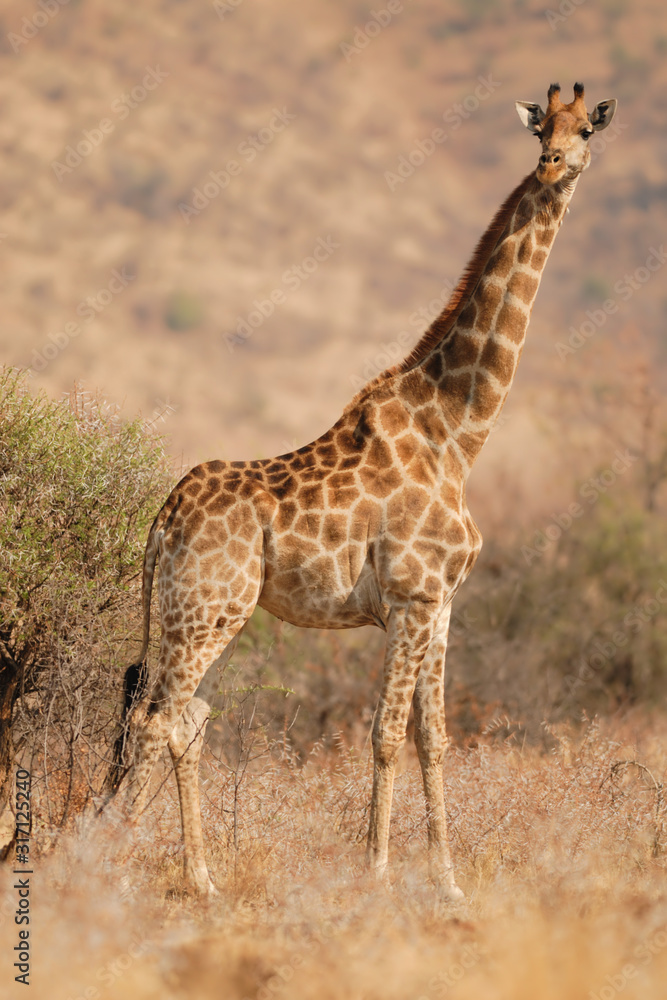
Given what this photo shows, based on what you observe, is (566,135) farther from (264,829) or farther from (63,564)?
(264,829)

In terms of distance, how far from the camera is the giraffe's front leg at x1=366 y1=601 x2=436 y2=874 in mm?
6770

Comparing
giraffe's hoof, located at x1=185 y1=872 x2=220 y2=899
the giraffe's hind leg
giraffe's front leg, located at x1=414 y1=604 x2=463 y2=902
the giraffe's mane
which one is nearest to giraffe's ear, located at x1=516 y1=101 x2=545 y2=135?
the giraffe's mane

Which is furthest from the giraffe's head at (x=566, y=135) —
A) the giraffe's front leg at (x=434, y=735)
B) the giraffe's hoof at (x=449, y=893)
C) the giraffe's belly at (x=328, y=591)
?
the giraffe's hoof at (x=449, y=893)

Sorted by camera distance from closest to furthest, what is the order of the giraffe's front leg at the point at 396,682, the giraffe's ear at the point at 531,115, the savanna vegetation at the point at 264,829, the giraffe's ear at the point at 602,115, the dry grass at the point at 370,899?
the dry grass at the point at 370,899 < the savanna vegetation at the point at 264,829 < the giraffe's front leg at the point at 396,682 < the giraffe's ear at the point at 602,115 < the giraffe's ear at the point at 531,115

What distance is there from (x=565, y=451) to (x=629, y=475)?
3148mm

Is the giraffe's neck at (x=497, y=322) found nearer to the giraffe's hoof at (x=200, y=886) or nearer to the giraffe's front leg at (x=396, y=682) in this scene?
the giraffe's front leg at (x=396, y=682)

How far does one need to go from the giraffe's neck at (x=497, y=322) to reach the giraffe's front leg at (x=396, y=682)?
1231 millimetres

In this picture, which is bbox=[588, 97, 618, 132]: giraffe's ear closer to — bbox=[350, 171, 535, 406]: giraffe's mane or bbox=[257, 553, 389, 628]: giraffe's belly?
bbox=[350, 171, 535, 406]: giraffe's mane

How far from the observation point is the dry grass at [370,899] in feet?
14.9

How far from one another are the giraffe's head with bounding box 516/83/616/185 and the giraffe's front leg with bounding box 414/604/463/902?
3.06 metres

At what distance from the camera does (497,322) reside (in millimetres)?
7305

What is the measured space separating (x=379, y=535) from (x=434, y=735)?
4.84 ft

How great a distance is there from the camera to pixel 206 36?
66.2 metres

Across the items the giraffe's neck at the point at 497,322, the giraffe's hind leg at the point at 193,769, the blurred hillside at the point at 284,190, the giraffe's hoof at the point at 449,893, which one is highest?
the blurred hillside at the point at 284,190
